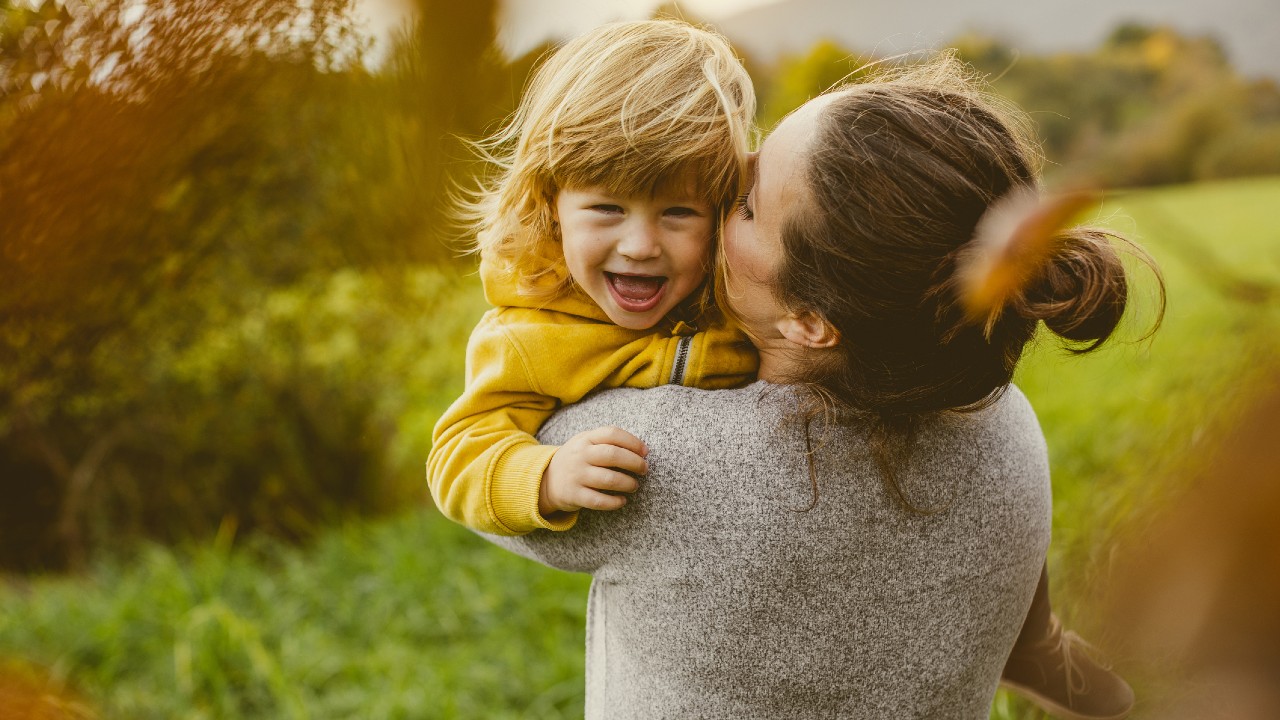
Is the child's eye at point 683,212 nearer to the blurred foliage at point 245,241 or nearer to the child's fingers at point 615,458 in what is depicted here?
the blurred foliage at point 245,241

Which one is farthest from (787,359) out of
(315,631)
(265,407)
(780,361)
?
(265,407)

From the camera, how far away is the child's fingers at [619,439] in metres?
1.10

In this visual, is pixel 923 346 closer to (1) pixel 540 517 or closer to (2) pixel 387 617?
(1) pixel 540 517

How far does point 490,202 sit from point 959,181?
1.03m

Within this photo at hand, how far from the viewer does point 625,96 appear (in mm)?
1431

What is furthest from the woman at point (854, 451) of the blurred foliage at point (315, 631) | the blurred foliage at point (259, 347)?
the blurred foliage at point (315, 631)

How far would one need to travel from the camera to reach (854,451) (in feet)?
3.58

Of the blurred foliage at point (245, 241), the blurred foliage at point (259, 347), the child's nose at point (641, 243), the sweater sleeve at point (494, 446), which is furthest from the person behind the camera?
the blurred foliage at point (259, 347)

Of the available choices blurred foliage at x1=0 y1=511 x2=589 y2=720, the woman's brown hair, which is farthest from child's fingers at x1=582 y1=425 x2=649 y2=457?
blurred foliage at x1=0 y1=511 x2=589 y2=720

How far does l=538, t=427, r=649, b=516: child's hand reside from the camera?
3.52ft

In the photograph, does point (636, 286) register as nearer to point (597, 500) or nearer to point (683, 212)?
point (683, 212)

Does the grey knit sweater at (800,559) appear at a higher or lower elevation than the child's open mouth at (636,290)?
lower

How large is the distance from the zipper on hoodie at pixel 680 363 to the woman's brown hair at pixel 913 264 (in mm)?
212

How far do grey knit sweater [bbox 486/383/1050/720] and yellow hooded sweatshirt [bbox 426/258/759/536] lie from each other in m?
0.09
